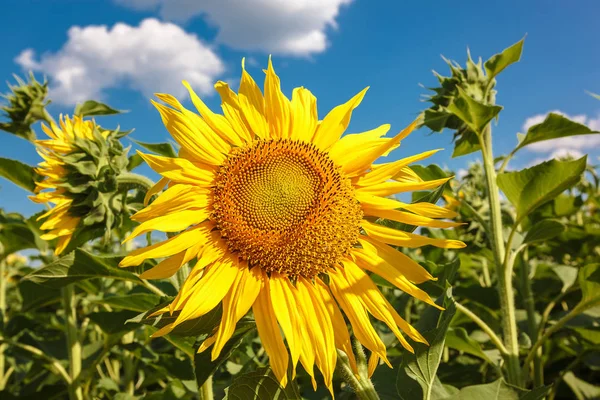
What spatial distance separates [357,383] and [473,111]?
1.51 metres

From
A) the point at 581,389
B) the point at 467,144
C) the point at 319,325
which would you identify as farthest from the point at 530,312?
the point at 319,325

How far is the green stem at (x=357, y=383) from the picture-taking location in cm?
160

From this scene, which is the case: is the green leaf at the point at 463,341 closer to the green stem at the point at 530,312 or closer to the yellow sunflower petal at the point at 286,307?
the green stem at the point at 530,312

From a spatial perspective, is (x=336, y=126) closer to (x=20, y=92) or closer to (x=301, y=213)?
(x=301, y=213)

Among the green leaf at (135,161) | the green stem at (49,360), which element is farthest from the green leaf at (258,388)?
the green stem at (49,360)

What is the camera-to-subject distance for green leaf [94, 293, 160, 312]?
91.9 inches

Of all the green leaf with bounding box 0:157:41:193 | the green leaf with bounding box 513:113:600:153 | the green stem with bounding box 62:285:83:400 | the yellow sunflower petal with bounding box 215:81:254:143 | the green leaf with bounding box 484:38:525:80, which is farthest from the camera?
the green leaf with bounding box 0:157:41:193

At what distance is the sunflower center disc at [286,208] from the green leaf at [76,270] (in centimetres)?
66

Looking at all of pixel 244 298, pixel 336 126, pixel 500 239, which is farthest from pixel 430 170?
pixel 244 298

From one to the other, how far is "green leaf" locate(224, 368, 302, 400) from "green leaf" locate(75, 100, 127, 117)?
2.48 meters

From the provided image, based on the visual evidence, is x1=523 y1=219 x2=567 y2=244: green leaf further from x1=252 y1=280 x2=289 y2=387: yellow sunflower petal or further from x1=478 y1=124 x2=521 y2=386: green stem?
x1=252 y1=280 x2=289 y2=387: yellow sunflower petal

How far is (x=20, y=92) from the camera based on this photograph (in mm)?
3650

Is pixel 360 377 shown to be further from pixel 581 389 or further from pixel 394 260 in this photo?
pixel 581 389

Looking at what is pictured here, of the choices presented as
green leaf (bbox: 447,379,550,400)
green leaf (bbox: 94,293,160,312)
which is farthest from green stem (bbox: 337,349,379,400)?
green leaf (bbox: 94,293,160,312)
